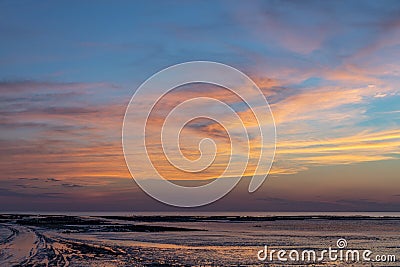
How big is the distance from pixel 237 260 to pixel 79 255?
11.5 m

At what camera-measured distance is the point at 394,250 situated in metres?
44.4

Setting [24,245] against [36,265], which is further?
[24,245]

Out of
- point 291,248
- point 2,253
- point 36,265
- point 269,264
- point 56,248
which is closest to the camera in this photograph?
point 36,265

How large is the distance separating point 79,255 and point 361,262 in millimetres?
20172

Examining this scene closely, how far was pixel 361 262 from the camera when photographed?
35.9m

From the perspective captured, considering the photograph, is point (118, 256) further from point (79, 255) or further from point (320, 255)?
point (320, 255)

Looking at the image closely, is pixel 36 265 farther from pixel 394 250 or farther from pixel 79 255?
pixel 394 250

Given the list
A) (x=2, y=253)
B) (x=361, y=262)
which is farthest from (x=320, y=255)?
(x=2, y=253)

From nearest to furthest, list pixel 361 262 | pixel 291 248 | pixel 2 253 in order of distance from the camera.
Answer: pixel 361 262, pixel 2 253, pixel 291 248

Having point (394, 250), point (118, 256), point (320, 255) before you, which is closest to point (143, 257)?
point (118, 256)

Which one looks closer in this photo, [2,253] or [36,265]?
[36,265]

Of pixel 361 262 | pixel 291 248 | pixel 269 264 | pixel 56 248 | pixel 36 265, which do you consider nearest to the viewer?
pixel 36 265

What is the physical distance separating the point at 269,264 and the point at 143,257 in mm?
9137

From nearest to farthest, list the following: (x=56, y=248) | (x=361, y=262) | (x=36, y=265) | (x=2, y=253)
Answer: (x=36, y=265), (x=361, y=262), (x=2, y=253), (x=56, y=248)
